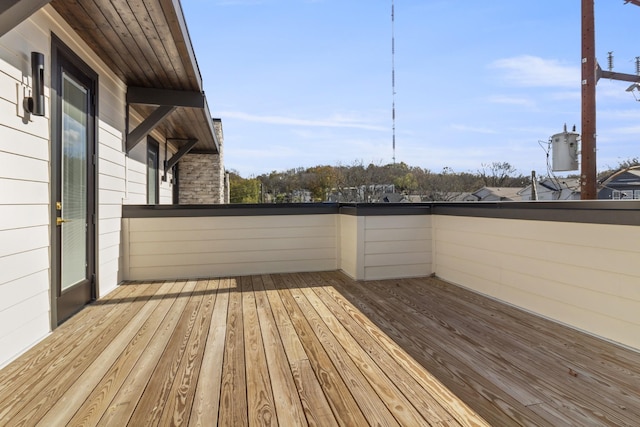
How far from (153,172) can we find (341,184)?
7368 mm

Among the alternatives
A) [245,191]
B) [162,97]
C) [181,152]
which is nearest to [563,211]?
[162,97]

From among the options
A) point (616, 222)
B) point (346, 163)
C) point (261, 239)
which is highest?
point (346, 163)

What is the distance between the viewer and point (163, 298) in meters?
3.47

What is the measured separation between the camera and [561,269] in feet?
8.94

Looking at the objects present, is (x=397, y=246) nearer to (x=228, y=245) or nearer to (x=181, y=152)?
(x=228, y=245)

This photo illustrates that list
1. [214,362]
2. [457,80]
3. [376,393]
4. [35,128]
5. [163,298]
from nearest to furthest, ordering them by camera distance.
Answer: [376,393], [214,362], [35,128], [163,298], [457,80]

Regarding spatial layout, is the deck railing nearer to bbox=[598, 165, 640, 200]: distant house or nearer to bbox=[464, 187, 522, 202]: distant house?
→ bbox=[464, 187, 522, 202]: distant house

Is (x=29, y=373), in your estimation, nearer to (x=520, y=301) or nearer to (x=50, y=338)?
(x=50, y=338)

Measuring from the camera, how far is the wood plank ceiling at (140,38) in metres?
2.40

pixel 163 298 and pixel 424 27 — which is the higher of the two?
pixel 424 27

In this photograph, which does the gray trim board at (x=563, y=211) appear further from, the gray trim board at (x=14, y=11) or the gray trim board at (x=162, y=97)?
the gray trim board at (x=14, y=11)

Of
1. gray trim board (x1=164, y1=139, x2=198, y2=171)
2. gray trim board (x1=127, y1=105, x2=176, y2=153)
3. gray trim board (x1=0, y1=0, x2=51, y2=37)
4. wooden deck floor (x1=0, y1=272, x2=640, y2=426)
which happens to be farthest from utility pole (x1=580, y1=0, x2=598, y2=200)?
gray trim board (x1=164, y1=139, x2=198, y2=171)

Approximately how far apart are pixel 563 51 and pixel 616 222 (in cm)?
804

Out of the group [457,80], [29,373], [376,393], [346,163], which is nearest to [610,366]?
[376,393]
